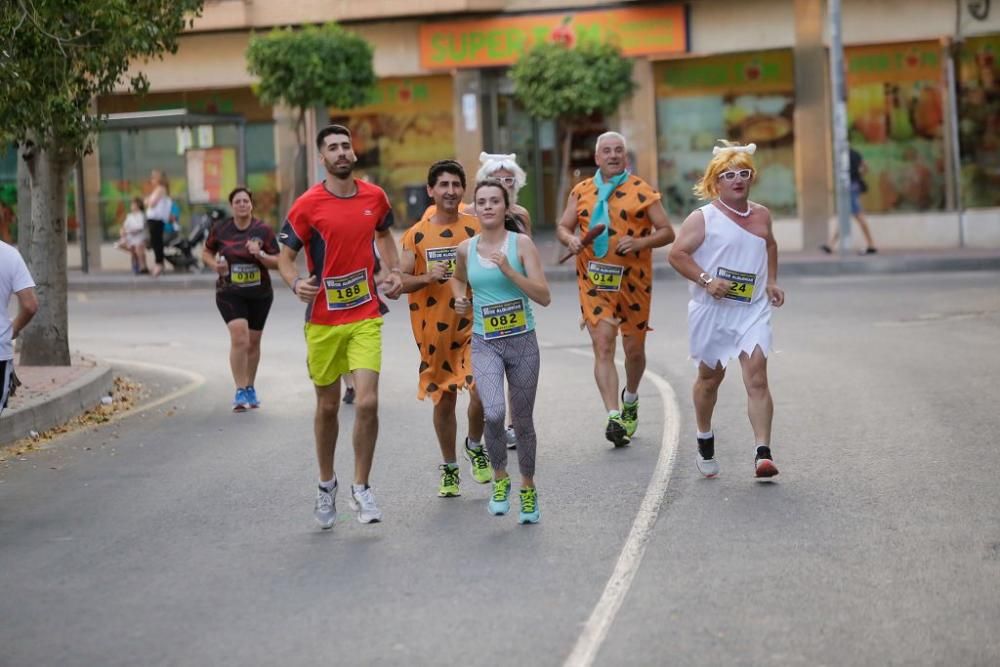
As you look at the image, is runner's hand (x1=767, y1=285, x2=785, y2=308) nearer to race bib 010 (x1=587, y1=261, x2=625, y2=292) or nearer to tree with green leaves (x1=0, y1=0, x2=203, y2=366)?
race bib 010 (x1=587, y1=261, x2=625, y2=292)

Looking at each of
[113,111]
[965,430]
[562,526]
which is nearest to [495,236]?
[562,526]

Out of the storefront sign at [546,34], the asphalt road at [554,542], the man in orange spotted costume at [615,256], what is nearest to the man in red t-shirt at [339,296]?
the asphalt road at [554,542]

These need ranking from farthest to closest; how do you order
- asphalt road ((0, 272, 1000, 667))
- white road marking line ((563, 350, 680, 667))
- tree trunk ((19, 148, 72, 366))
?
tree trunk ((19, 148, 72, 366)) < asphalt road ((0, 272, 1000, 667)) < white road marking line ((563, 350, 680, 667))

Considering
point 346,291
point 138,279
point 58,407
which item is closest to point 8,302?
point 346,291

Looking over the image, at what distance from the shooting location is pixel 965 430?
36.8 feet

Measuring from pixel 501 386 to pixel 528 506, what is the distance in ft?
2.04

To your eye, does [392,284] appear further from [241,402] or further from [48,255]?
[48,255]

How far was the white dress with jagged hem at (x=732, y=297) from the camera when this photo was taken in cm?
985

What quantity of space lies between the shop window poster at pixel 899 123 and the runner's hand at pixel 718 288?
23448mm

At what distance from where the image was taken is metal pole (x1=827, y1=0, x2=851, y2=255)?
1131 inches

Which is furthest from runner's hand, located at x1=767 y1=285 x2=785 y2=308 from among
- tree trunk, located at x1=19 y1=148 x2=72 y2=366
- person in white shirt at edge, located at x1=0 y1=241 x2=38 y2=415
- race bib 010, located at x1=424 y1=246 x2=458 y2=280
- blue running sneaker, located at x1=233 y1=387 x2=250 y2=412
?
tree trunk, located at x1=19 y1=148 x2=72 y2=366

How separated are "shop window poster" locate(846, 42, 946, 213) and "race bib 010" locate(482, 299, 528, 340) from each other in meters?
24.6

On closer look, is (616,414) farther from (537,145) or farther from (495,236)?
(537,145)

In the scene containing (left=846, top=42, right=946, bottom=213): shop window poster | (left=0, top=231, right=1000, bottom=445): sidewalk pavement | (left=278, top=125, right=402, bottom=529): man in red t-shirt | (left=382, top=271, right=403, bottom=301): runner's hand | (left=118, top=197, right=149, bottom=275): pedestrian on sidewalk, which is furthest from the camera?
(left=118, top=197, right=149, bottom=275): pedestrian on sidewalk
